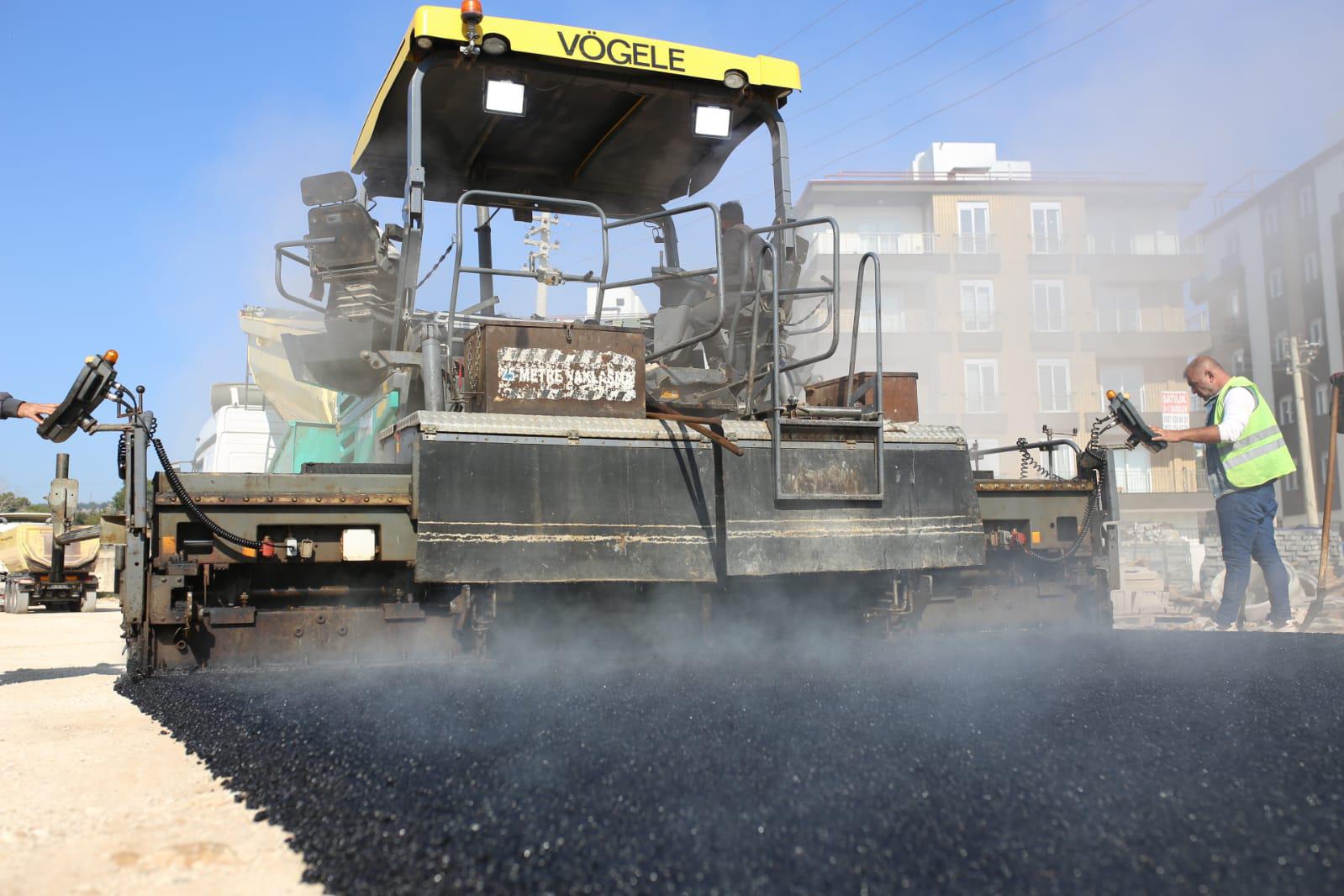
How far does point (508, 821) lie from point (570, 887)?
36cm

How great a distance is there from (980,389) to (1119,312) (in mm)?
6138

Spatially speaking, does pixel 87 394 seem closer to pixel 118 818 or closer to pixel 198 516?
pixel 198 516

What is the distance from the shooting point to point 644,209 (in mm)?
6316

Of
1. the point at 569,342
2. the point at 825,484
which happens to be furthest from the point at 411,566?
the point at 825,484

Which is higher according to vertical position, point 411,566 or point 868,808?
point 411,566

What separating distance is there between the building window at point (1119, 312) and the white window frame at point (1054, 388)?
Answer: 177 centimetres

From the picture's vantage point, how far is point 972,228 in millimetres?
37094

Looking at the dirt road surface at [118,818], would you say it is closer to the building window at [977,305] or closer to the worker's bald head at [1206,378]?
the worker's bald head at [1206,378]

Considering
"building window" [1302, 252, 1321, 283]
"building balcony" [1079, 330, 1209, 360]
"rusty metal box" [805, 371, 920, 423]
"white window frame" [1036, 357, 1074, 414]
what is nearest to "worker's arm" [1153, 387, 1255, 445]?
"rusty metal box" [805, 371, 920, 423]

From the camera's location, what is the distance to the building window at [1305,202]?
38250mm

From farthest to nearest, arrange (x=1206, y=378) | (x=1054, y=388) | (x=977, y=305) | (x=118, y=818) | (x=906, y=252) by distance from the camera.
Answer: (x=977, y=305), (x=1054, y=388), (x=906, y=252), (x=1206, y=378), (x=118, y=818)

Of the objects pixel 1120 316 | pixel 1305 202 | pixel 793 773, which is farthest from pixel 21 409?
pixel 1305 202

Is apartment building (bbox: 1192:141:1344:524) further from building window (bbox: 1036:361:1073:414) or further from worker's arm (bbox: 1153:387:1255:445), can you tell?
worker's arm (bbox: 1153:387:1255:445)

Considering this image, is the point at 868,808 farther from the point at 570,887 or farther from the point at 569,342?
the point at 569,342
